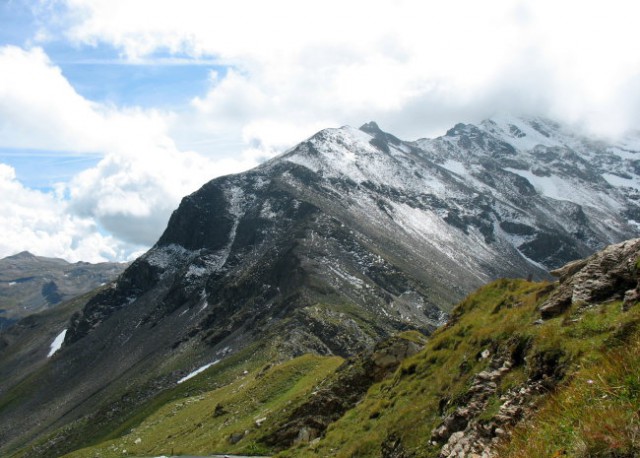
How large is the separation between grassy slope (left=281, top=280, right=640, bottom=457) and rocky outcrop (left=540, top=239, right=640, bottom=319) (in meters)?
0.75

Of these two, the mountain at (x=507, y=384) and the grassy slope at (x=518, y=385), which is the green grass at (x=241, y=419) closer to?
the grassy slope at (x=518, y=385)

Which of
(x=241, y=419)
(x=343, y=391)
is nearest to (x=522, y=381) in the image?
(x=343, y=391)

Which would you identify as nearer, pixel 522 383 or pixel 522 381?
pixel 522 383

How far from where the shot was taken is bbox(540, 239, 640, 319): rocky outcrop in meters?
15.3

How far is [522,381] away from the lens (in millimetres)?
14203

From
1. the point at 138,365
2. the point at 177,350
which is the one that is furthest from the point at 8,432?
the point at 177,350

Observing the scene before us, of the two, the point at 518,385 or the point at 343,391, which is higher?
the point at 518,385

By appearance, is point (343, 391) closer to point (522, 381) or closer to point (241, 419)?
point (522, 381)

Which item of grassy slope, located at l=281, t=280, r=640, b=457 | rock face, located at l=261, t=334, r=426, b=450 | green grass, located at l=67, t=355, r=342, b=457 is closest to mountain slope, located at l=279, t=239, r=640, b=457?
grassy slope, located at l=281, t=280, r=640, b=457

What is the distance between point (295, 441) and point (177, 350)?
175 m

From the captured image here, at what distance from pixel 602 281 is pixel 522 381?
4287mm

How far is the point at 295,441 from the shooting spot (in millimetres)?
31016

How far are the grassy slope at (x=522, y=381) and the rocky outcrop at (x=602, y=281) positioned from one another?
746mm

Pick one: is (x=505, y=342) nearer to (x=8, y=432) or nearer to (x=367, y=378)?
(x=367, y=378)
